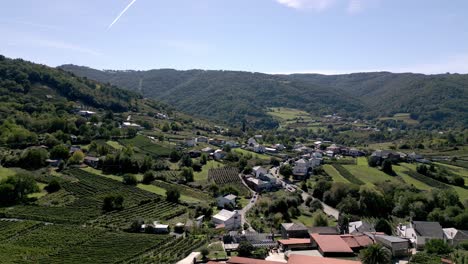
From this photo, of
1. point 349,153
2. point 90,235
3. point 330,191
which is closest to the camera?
point 90,235

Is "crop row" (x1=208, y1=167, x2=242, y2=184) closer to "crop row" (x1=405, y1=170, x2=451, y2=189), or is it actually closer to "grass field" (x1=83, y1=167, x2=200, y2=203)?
"grass field" (x1=83, y1=167, x2=200, y2=203)

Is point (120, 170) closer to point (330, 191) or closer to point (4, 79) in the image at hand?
point (330, 191)

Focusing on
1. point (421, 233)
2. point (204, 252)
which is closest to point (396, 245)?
point (421, 233)

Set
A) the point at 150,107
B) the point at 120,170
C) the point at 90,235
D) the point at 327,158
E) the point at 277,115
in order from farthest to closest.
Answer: the point at 277,115, the point at 150,107, the point at 327,158, the point at 120,170, the point at 90,235

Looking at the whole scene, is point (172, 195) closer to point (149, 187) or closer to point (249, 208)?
point (149, 187)

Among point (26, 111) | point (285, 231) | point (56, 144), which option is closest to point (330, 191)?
point (285, 231)

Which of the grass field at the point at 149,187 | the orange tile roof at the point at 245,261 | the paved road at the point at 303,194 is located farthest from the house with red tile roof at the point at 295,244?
the grass field at the point at 149,187

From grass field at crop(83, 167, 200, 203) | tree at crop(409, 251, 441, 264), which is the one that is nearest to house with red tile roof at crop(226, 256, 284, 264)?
tree at crop(409, 251, 441, 264)

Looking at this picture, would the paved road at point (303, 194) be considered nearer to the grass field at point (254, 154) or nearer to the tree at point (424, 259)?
the grass field at point (254, 154)
